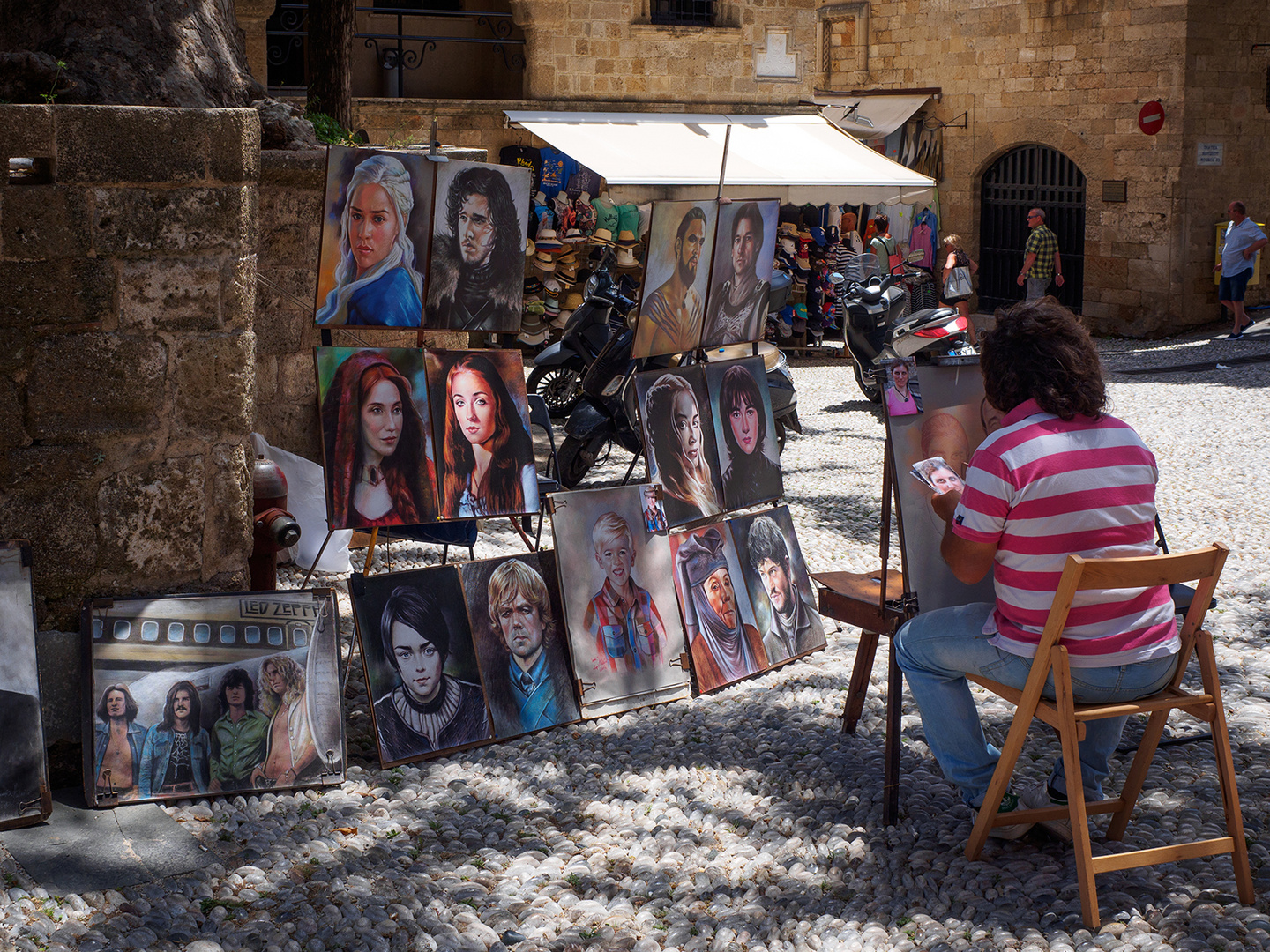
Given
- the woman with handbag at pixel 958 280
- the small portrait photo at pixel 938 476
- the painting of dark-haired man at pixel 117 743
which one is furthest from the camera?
the woman with handbag at pixel 958 280

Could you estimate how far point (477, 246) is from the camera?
14.4 ft

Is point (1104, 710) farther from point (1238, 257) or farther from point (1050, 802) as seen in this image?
point (1238, 257)

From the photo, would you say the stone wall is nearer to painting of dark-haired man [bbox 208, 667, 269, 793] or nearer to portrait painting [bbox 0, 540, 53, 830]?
portrait painting [bbox 0, 540, 53, 830]

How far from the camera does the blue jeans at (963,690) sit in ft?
10.6

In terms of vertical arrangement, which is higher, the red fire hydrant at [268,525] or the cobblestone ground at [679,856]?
the red fire hydrant at [268,525]

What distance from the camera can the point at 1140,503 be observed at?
10.2 ft

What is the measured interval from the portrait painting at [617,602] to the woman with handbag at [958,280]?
4136mm

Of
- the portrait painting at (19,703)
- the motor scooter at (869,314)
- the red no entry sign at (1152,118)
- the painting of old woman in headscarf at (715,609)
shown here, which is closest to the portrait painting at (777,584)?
the painting of old woman in headscarf at (715,609)

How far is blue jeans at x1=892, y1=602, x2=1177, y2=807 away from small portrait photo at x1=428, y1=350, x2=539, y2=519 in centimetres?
158

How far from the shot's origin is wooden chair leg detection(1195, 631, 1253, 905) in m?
3.09

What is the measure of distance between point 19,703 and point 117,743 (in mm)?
299

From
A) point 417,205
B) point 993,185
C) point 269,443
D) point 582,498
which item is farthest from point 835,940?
point 993,185

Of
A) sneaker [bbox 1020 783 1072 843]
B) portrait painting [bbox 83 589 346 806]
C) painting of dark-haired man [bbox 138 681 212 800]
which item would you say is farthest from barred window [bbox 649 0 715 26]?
sneaker [bbox 1020 783 1072 843]

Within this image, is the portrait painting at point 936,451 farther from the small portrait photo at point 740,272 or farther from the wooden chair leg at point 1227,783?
the small portrait photo at point 740,272
